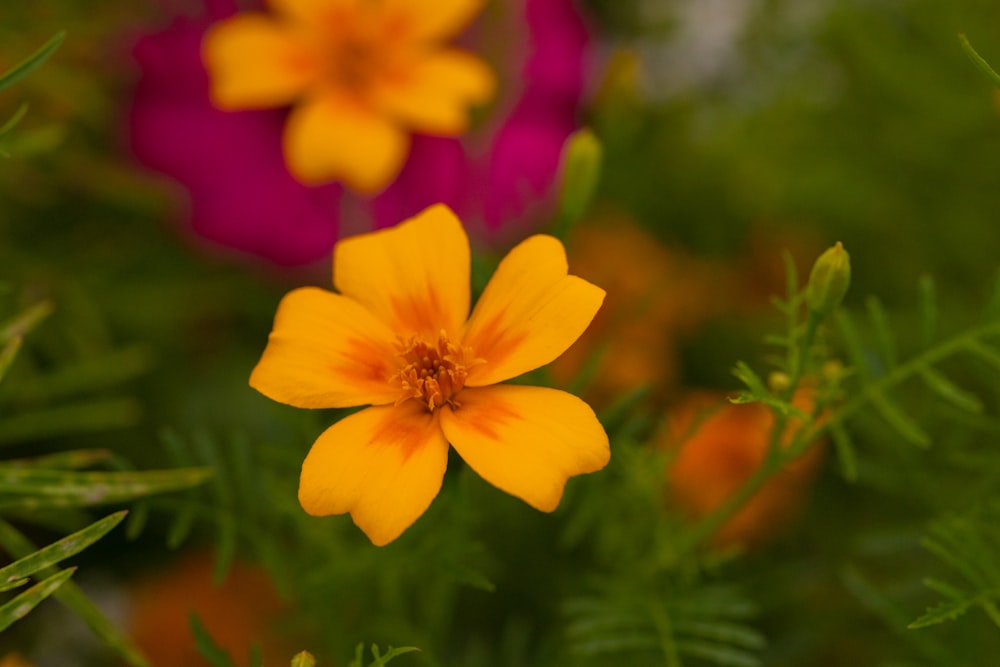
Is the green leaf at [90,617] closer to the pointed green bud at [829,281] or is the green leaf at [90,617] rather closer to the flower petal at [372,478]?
the flower petal at [372,478]

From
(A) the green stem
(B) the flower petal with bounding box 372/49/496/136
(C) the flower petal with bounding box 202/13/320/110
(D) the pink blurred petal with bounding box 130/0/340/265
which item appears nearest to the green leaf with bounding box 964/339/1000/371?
(A) the green stem

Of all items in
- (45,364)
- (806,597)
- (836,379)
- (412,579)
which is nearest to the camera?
(836,379)

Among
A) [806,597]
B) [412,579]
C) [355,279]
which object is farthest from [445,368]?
[806,597]

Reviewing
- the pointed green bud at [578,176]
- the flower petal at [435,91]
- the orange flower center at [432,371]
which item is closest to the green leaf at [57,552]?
the orange flower center at [432,371]

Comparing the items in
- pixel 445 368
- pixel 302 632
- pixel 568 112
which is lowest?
pixel 302 632

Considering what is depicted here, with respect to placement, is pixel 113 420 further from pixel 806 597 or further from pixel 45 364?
pixel 806 597

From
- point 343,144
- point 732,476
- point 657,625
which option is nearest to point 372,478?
point 657,625
